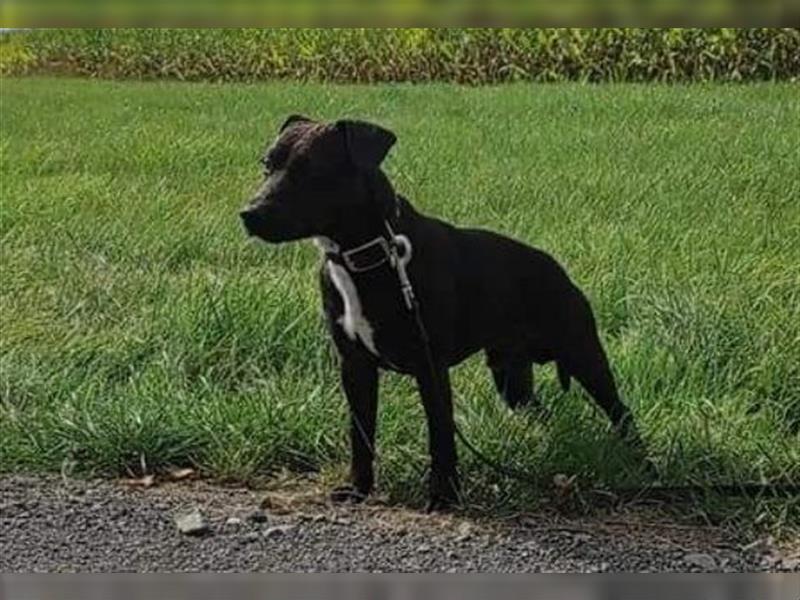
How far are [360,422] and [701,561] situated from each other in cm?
107

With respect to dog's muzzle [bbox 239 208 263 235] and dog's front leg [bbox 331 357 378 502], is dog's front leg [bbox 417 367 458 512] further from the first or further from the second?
dog's muzzle [bbox 239 208 263 235]

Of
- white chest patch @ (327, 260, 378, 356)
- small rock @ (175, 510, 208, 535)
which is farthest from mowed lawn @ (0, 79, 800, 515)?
white chest patch @ (327, 260, 378, 356)

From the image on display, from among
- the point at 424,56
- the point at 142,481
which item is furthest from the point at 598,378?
the point at 424,56

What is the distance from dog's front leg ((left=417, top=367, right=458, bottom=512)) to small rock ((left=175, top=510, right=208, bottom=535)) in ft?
2.21

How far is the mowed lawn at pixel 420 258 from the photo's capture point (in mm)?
4246

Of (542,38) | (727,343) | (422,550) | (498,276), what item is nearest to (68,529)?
(422,550)

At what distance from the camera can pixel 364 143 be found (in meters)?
3.46

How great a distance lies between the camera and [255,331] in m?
→ 4.77

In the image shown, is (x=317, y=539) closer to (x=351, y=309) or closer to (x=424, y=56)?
(x=351, y=309)

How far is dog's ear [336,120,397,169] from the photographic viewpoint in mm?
3445

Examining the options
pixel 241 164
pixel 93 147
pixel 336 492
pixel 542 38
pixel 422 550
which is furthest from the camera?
pixel 93 147

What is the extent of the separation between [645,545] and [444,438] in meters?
0.65

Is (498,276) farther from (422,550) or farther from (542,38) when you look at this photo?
(542,38)

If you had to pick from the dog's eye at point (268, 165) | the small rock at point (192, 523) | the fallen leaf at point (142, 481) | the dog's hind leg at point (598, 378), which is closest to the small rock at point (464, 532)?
the dog's hind leg at point (598, 378)
